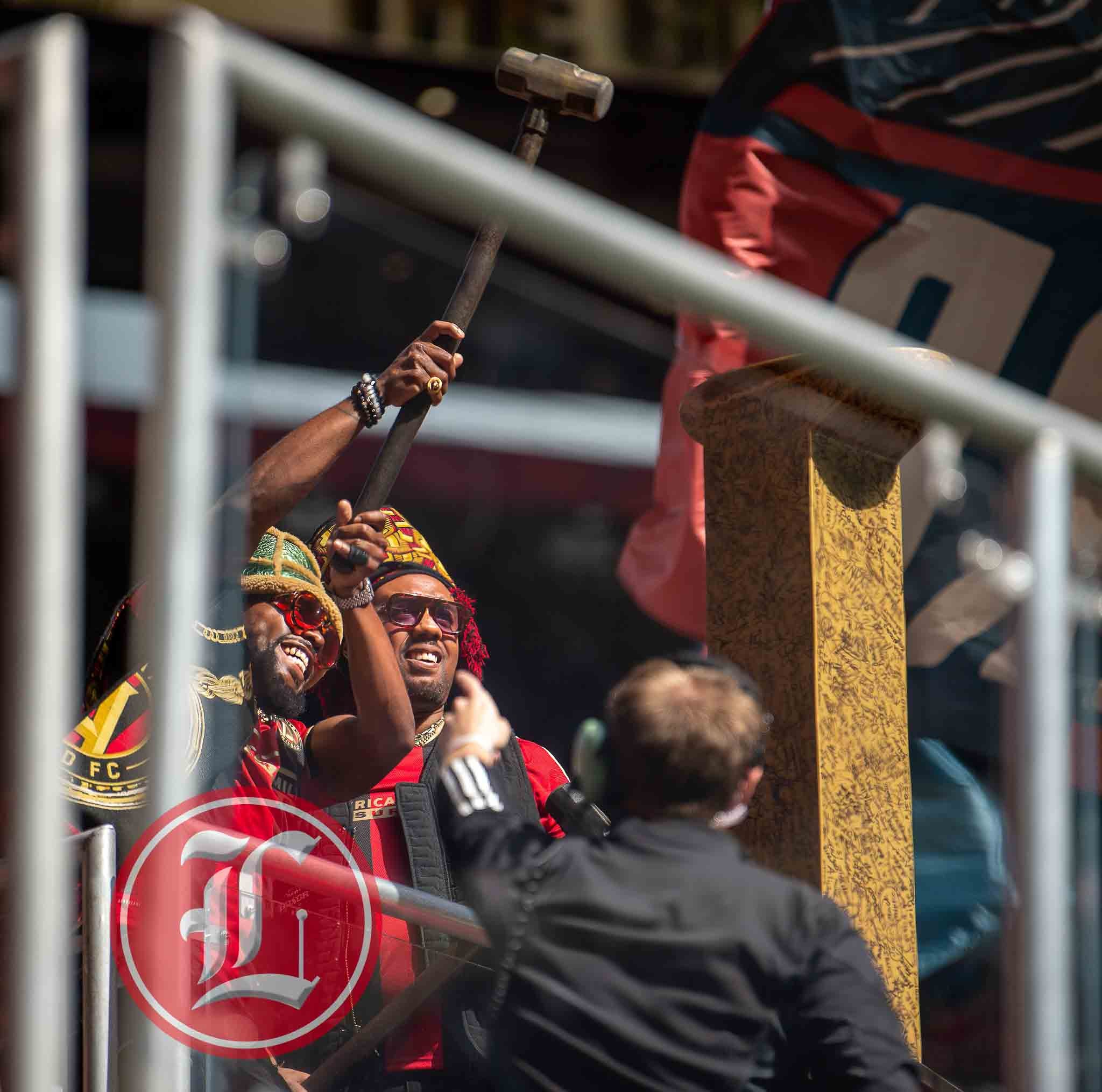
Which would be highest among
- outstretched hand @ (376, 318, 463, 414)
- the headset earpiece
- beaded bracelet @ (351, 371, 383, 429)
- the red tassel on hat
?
outstretched hand @ (376, 318, 463, 414)

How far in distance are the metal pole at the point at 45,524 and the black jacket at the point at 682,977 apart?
60 cm

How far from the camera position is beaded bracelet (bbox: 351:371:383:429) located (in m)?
2.15

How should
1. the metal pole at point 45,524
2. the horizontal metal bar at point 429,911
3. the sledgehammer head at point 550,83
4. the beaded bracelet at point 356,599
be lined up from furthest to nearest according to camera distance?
1. the sledgehammer head at point 550,83
2. the beaded bracelet at point 356,599
3. the horizontal metal bar at point 429,911
4. the metal pole at point 45,524

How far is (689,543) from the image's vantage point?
11.5 ft

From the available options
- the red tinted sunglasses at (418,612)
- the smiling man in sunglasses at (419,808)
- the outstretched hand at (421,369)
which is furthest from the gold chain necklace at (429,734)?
the outstretched hand at (421,369)

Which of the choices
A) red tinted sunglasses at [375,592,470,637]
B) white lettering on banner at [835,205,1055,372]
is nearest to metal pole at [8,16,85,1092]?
red tinted sunglasses at [375,592,470,637]

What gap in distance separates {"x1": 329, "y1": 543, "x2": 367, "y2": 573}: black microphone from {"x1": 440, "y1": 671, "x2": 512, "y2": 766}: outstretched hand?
0.40m

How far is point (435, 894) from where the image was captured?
1896 millimetres

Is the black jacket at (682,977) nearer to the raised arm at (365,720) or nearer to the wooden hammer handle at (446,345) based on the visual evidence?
the raised arm at (365,720)

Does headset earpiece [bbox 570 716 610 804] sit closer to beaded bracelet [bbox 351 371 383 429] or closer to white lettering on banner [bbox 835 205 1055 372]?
beaded bracelet [bbox 351 371 383 429]

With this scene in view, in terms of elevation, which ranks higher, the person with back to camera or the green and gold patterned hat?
the green and gold patterned hat

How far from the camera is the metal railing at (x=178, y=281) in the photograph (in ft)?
2.61

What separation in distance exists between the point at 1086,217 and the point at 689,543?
4.09 ft

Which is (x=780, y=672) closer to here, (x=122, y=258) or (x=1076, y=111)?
(x=122, y=258)
